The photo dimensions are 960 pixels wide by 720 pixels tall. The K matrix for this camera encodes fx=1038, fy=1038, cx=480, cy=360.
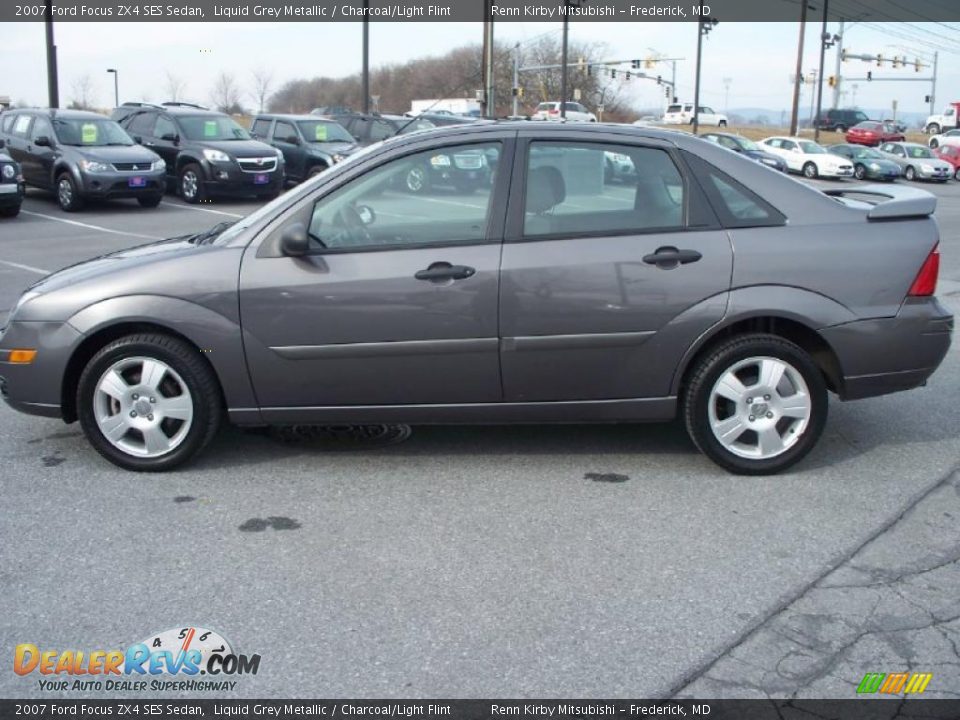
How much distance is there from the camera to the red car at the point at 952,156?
1720 inches

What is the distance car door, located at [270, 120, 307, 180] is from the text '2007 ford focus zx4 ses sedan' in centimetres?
1849

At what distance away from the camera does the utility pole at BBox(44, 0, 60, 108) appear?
79.8 ft

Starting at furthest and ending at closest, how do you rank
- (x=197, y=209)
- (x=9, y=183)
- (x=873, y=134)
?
(x=873, y=134) → (x=197, y=209) → (x=9, y=183)

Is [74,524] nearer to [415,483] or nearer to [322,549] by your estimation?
[322,549]

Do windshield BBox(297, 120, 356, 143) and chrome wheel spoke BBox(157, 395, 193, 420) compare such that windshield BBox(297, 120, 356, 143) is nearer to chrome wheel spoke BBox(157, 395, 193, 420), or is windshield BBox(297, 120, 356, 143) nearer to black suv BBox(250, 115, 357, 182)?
black suv BBox(250, 115, 357, 182)

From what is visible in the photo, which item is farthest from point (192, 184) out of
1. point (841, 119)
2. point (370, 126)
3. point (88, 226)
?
point (841, 119)

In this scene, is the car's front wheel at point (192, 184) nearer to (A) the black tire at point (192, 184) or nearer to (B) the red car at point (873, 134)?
(A) the black tire at point (192, 184)

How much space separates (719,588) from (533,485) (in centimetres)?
128

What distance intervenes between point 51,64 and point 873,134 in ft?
146

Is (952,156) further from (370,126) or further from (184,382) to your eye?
(184,382)

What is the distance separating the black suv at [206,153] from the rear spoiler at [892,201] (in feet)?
52.6

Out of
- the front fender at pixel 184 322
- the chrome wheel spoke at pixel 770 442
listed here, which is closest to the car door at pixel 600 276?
the chrome wheel spoke at pixel 770 442

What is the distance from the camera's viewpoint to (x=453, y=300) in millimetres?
4824

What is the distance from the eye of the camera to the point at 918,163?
40.4 meters
